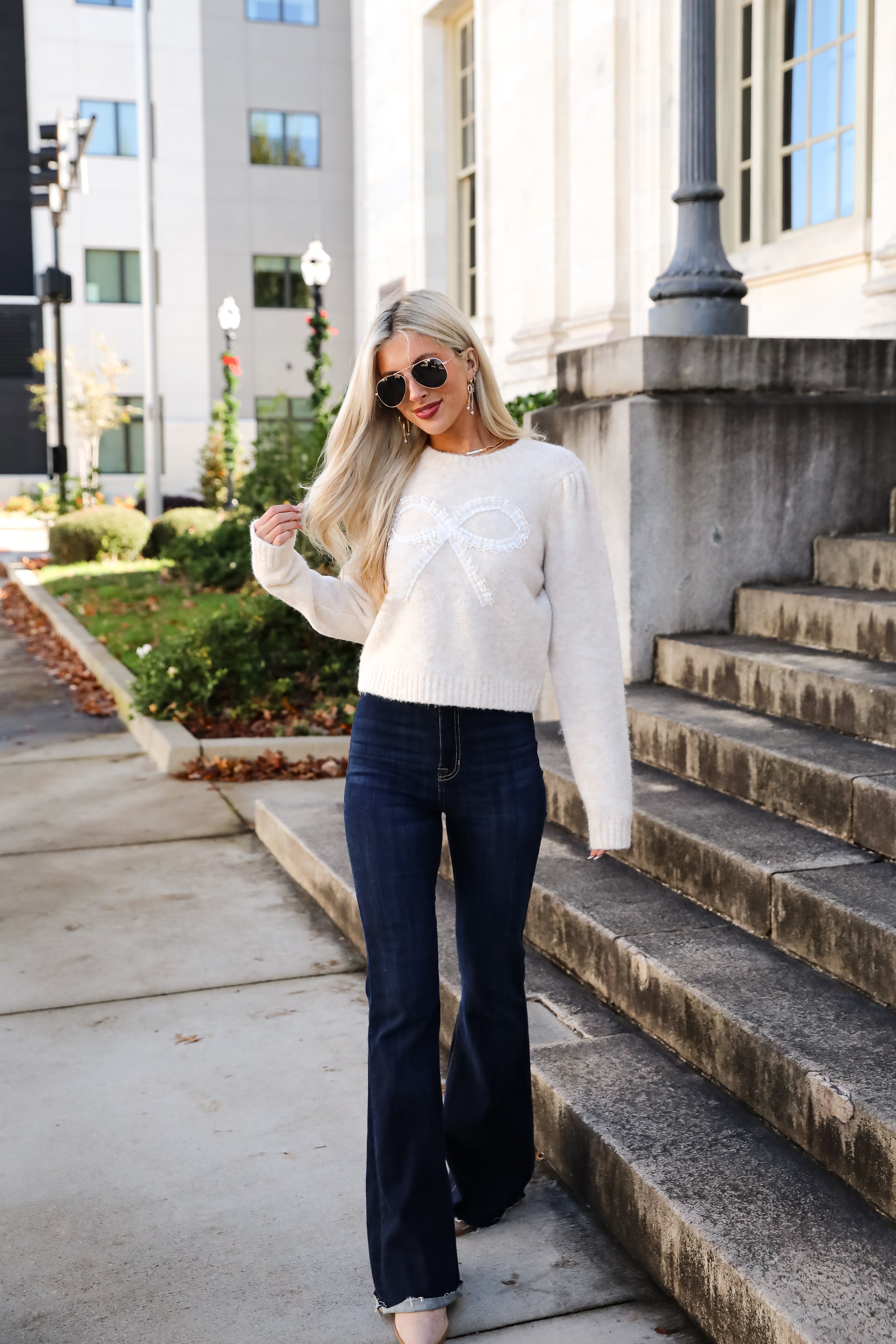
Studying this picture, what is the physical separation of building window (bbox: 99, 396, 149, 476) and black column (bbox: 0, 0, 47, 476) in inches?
152

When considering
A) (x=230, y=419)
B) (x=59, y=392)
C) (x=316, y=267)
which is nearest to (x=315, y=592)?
(x=316, y=267)

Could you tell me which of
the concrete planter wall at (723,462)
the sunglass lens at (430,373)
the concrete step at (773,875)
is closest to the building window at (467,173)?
the concrete planter wall at (723,462)

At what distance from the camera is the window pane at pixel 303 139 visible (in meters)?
37.2

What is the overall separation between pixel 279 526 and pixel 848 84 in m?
7.45

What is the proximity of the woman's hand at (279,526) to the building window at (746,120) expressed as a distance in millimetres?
7786

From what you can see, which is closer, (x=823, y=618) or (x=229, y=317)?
(x=823, y=618)

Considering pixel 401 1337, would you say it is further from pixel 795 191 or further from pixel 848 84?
pixel 795 191

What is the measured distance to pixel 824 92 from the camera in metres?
8.94

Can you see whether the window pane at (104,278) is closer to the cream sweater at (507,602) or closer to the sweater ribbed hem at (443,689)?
the cream sweater at (507,602)

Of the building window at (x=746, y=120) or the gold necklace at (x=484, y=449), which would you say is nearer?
the gold necklace at (x=484, y=449)

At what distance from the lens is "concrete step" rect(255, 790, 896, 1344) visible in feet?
8.45

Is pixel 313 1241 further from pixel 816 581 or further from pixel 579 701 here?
pixel 816 581

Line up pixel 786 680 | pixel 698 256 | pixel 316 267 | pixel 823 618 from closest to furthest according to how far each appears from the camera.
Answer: pixel 786 680 → pixel 823 618 → pixel 698 256 → pixel 316 267

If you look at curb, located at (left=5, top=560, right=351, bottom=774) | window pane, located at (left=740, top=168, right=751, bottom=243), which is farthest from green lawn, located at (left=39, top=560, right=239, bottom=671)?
window pane, located at (left=740, top=168, right=751, bottom=243)
